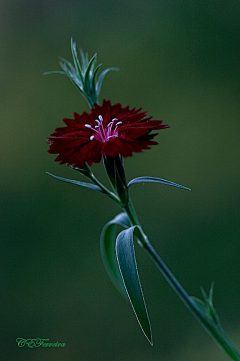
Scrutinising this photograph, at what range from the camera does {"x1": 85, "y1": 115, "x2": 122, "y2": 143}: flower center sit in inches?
18.6

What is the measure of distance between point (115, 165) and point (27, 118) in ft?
4.64

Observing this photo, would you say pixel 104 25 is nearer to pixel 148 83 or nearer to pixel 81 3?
pixel 81 3

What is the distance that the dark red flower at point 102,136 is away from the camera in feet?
1.42

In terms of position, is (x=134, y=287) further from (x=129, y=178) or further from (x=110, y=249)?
(x=129, y=178)

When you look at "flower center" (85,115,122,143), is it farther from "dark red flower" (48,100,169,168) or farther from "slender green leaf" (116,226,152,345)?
"slender green leaf" (116,226,152,345)

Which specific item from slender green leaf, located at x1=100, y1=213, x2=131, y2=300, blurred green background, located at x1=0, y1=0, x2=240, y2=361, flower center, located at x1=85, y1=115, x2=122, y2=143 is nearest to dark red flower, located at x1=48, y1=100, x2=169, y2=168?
flower center, located at x1=85, y1=115, x2=122, y2=143

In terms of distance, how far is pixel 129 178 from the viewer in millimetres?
1790

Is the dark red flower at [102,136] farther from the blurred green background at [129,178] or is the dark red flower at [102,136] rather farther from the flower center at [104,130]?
the blurred green background at [129,178]

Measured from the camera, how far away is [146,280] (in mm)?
1592

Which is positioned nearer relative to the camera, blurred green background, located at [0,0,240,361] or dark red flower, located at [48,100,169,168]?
dark red flower, located at [48,100,169,168]

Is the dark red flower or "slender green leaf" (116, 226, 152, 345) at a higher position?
the dark red flower

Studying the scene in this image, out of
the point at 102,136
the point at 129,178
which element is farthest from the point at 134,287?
the point at 129,178

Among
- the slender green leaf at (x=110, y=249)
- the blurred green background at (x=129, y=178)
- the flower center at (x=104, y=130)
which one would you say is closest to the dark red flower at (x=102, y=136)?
the flower center at (x=104, y=130)

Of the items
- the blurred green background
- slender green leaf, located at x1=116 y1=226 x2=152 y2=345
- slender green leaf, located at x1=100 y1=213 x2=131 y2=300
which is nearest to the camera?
slender green leaf, located at x1=116 y1=226 x2=152 y2=345
